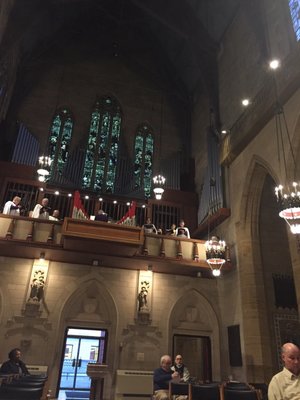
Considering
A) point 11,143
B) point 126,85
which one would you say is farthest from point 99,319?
point 126,85

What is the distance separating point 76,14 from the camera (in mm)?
17078

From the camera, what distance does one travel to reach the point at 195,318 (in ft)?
37.5

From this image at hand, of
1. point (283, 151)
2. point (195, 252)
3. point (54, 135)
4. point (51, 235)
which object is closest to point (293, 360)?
point (283, 151)

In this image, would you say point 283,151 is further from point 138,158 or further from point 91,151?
point 91,151

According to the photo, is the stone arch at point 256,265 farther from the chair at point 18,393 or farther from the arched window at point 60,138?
the arched window at point 60,138

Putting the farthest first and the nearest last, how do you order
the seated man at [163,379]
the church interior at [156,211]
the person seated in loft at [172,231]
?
the person seated in loft at [172,231]
the church interior at [156,211]
the seated man at [163,379]

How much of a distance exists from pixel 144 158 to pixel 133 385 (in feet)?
31.9

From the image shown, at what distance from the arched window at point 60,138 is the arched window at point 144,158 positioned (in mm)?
3150

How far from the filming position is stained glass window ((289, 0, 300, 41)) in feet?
30.9

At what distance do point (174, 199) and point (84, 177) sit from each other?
3.97m

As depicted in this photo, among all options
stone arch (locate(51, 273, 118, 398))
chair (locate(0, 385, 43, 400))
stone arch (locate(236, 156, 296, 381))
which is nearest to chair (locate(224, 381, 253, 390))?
chair (locate(0, 385, 43, 400))

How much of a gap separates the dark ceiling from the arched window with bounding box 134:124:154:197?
330 cm

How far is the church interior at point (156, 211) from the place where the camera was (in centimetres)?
950

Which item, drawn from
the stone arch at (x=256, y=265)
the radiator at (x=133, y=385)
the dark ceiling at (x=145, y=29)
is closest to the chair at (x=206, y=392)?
the stone arch at (x=256, y=265)
